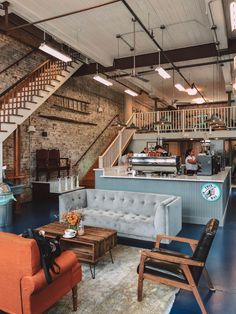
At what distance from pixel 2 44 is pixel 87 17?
2.99 m

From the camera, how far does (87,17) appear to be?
6.58 metres

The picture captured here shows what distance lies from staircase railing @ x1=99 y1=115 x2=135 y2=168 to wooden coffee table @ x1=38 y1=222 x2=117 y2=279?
6.26 metres

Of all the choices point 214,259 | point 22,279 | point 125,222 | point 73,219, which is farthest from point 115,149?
point 22,279

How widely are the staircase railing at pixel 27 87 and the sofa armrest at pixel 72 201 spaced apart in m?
3.13

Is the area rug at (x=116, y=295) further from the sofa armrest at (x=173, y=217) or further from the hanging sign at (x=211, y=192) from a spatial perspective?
the hanging sign at (x=211, y=192)

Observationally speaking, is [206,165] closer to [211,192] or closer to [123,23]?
[211,192]

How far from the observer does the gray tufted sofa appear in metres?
4.50

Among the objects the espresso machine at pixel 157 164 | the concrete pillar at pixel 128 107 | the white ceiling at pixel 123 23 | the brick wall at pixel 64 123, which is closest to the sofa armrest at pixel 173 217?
the espresso machine at pixel 157 164

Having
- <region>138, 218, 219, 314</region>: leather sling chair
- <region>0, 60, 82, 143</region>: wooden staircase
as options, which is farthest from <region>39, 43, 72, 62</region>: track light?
<region>138, 218, 219, 314</region>: leather sling chair

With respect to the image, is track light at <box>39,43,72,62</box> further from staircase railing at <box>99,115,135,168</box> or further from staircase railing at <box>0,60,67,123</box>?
staircase railing at <box>99,115,135,168</box>

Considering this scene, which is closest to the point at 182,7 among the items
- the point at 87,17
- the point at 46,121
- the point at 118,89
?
the point at 87,17

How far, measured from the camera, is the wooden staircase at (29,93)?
23.7ft

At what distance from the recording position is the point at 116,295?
10.3 ft

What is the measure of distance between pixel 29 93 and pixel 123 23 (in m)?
3.53
